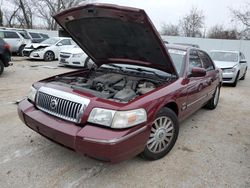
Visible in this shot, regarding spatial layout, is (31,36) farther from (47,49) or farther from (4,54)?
(4,54)

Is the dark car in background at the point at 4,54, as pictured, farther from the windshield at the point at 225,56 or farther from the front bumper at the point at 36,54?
the windshield at the point at 225,56

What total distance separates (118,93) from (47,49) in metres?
12.1

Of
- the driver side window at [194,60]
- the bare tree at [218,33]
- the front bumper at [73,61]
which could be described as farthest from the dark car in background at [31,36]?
the bare tree at [218,33]

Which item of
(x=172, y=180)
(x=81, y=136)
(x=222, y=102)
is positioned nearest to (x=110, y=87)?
(x=81, y=136)

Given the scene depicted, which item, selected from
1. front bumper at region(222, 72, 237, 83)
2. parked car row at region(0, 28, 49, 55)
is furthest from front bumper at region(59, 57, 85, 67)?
front bumper at region(222, 72, 237, 83)

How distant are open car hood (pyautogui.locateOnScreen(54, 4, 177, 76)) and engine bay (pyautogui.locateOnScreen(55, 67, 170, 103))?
296mm

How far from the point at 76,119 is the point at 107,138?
0.46 meters

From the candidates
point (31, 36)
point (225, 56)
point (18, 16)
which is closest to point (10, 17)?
point (18, 16)

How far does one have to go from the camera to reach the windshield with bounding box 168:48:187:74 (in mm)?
3780

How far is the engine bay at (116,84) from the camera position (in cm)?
310

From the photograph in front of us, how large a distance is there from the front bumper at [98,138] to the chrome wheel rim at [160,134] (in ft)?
1.16

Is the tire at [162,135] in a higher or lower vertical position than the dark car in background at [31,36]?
lower

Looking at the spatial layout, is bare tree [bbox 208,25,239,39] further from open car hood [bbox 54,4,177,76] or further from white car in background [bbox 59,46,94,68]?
open car hood [bbox 54,4,177,76]

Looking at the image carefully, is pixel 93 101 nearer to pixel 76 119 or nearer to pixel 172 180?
pixel 76 119
